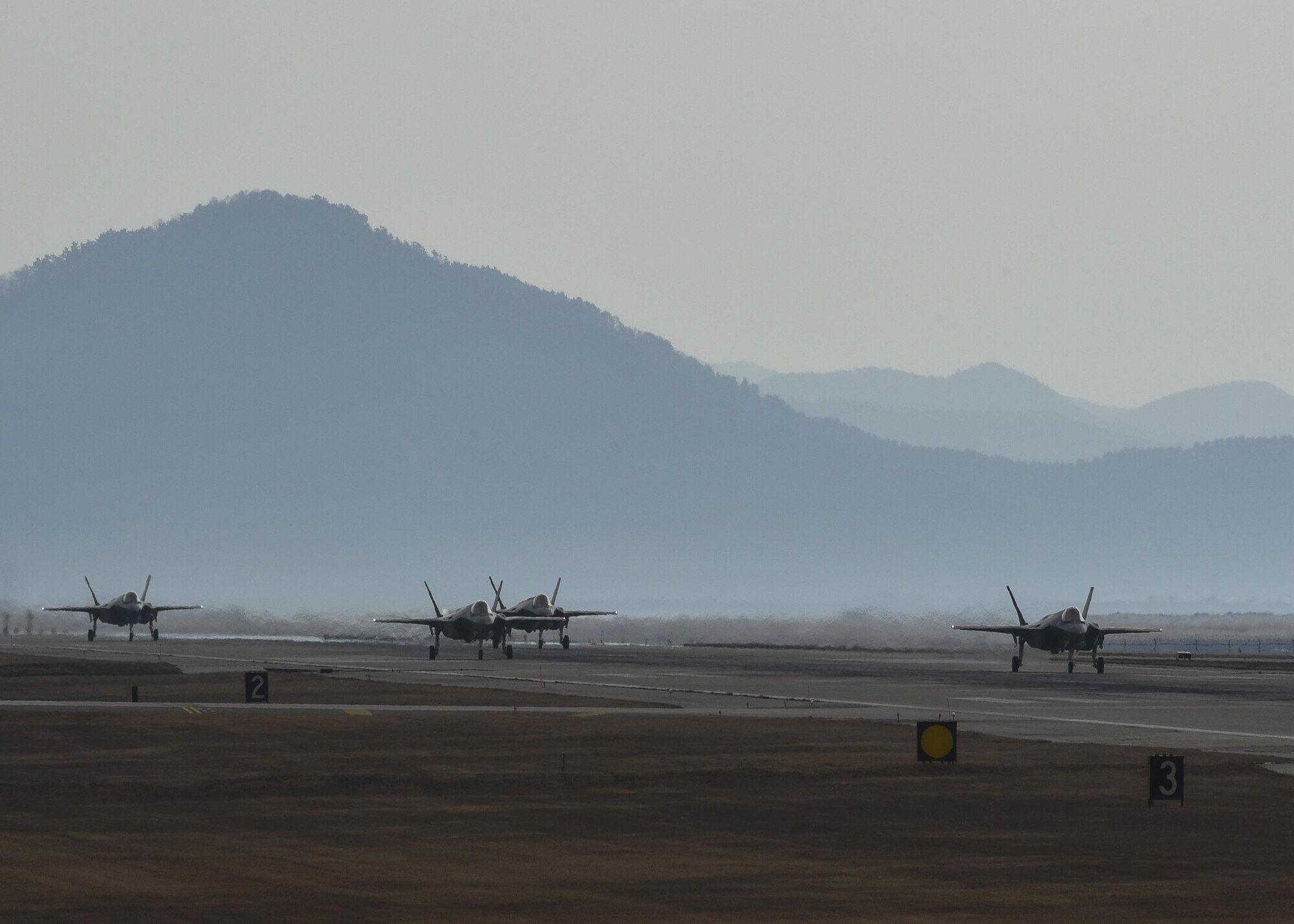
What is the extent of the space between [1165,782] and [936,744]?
5.83 meters

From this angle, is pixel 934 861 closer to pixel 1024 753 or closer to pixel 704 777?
pixel 704 777

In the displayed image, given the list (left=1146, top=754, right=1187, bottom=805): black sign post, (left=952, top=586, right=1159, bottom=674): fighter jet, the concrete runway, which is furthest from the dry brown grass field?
(left=952, top=586, right=1159, bottom=674): fighter jet

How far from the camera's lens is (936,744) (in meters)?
33.0

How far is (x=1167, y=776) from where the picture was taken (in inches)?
1088

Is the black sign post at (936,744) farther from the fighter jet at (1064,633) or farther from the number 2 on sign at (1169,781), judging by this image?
the fighter jet at (1064,633)

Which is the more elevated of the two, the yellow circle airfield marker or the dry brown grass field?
the yellow circle airfield marker

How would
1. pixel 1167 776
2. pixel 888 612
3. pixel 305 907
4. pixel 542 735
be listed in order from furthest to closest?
1. pixel 888 612
2. pixel 542 735
3. pixel 1167 776
4. pixel 305 907

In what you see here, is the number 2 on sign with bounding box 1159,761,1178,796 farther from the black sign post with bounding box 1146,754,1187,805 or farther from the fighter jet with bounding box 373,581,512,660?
the fighter jet with bounding box 373,581,512,660

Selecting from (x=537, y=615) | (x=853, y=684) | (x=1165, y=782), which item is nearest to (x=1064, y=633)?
(x=853, y=684)

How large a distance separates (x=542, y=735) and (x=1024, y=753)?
874cm

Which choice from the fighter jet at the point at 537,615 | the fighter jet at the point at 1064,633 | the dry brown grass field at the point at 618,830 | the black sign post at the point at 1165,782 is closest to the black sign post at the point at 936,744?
the dry brown grass field at the point at 618,830

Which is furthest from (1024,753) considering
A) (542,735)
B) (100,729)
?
(100,729)

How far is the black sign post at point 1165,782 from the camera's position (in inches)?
1083

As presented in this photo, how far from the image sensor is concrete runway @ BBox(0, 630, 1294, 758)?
4491cm
